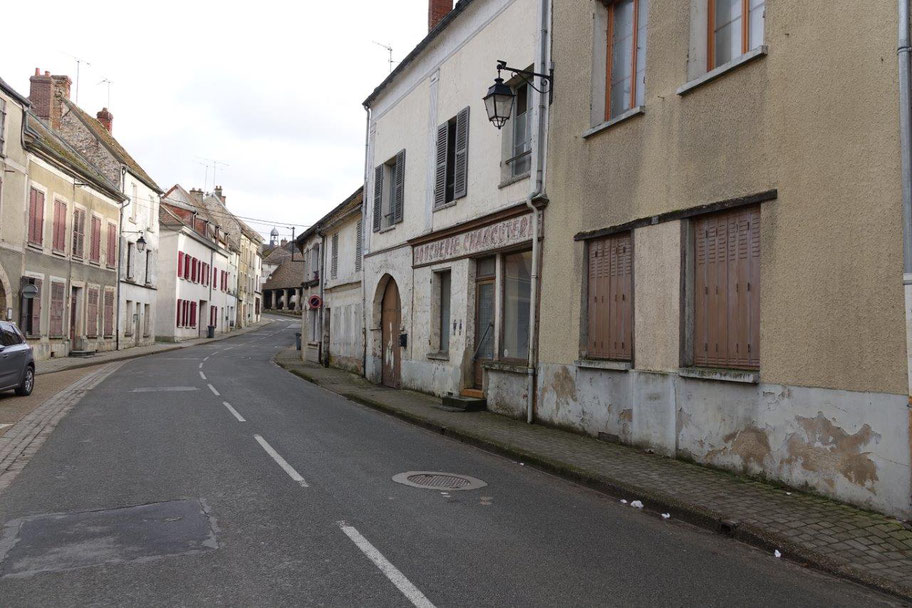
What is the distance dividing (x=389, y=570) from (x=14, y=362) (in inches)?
493

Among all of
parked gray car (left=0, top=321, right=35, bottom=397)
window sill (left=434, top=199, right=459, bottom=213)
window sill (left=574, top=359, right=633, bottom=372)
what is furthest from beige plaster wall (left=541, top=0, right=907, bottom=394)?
parked gray car (left=0, top=321, right=35, bottom=397)

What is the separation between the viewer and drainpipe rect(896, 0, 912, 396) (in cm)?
591

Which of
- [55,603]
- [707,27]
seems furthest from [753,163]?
[55,603]

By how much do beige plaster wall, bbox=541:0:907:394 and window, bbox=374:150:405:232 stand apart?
10207mm

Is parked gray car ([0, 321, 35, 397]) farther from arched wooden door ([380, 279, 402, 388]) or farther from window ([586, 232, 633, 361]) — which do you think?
window ([586, 232, 633, 361])

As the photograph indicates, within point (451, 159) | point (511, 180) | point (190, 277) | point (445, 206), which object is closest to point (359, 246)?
point (451, 159)

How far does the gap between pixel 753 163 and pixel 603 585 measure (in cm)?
A: 522

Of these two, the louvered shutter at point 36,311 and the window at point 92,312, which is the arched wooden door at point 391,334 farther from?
the window at point 92,312

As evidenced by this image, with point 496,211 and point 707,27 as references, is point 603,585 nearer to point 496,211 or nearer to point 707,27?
point 707,27

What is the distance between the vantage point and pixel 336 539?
5188mm

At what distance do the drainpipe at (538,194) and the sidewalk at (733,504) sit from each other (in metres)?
1.14

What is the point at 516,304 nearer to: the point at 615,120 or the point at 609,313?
the point at 609,313

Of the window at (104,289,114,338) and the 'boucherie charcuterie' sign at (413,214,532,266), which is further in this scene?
the window at (104,289,114,338)

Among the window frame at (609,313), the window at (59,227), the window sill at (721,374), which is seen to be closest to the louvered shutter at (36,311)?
the window at (59,227)
